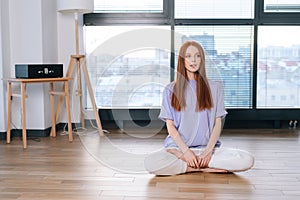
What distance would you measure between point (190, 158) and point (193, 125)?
0.66 feet

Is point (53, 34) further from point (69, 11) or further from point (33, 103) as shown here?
point (33, 103)

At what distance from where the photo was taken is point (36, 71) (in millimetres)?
3234


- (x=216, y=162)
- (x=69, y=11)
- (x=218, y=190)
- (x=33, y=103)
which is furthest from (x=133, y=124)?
(x=218, y=190)

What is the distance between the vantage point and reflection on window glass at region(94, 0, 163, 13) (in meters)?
4.02

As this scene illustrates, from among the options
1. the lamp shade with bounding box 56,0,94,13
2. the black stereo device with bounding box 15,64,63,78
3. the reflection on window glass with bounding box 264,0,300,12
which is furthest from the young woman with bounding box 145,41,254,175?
the reflection on window glass with bounding box 264,0,300,12

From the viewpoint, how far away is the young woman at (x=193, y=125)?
7.57 ft

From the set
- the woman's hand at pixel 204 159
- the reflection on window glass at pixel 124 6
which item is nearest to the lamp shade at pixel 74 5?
the reflection on window glass at pixel 124 6

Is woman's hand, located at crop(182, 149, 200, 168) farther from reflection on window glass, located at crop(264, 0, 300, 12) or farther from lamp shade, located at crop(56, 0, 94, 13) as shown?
reflection on window glass, located at crop(264, 0, 300, 12)

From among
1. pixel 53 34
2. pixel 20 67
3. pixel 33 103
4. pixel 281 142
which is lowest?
pixel 281 142

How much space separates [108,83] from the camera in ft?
12.5

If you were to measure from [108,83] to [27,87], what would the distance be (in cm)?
75

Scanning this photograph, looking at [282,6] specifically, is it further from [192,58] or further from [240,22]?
[192,58]

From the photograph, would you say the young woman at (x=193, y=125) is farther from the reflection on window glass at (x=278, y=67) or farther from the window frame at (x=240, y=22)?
the reflection on window glass at (x=278, y=67)

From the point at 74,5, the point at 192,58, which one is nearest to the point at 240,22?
the point at 74,5
